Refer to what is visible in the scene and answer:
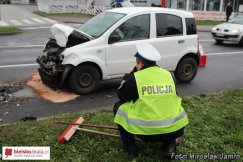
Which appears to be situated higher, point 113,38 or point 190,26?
point 190,26

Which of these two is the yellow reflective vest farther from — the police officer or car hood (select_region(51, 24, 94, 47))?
car hood (select_region(51, 24, 94, 47))

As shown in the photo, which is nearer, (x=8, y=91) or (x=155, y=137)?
(x=155, y=137)

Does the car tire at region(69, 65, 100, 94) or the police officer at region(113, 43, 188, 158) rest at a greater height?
the police officer at region(113, 43, 188, 158)

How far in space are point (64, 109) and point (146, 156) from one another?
2528 mm

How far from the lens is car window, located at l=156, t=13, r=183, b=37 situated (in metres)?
8.13

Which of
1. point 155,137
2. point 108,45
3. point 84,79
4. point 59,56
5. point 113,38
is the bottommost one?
point 84,79

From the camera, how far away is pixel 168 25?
8.30 metres

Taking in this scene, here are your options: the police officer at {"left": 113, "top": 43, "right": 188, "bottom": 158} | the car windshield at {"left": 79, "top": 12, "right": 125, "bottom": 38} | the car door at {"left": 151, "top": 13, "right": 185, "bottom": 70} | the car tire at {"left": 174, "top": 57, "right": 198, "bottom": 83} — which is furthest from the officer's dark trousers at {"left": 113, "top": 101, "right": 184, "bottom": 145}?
the car tire at {"left": 174, "top": 57, "right": 198, "bottom": 83}

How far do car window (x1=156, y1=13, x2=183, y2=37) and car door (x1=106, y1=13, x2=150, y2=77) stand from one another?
342 mm

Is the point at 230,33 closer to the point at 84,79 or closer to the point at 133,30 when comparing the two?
the point at 133,30

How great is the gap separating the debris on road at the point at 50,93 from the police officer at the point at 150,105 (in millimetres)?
3018

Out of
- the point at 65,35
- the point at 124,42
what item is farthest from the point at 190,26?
the point at 65,35

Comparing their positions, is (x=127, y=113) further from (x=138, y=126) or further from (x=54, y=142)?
(x=54, y=142)

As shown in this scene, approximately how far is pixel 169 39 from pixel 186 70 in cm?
108
